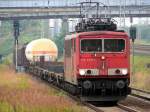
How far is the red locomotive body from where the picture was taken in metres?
23.2

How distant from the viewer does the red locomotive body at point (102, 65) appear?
76.0ft

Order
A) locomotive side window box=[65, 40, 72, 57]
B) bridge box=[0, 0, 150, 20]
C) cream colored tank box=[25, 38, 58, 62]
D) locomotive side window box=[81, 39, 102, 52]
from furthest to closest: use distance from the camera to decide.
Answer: bridge box=[0, 0, 150, 20]
cream colored tank box=[25, 38, 58, 62]
locomotive side window box=[65, 40, 72, 57]
locomotive side window box=[81, 39, 102, 52]

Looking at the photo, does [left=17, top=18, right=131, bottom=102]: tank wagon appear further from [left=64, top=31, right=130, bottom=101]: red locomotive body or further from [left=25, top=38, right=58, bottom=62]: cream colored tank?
[left=25, top=38, right=58, bottom=62]: cream colored tank

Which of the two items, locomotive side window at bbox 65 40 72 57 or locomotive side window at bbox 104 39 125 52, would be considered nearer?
locomotive side window at bbox 104 39 125 52

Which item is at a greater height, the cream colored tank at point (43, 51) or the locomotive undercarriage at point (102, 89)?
the locomotive undercarriage at point (102, 89)

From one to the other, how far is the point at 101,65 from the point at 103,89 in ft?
3.28

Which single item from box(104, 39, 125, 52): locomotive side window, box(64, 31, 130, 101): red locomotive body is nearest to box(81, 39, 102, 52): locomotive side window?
box(64, 31, 130, 101): red locomotive body

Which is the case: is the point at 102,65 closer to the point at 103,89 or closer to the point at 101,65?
the point at 101,65

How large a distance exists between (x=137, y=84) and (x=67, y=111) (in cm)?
2344

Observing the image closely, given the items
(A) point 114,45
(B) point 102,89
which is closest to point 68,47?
(A) point 114,45

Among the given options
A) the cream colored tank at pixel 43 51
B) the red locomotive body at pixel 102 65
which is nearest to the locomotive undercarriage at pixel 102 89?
the red locomotive body at pixel 102 65

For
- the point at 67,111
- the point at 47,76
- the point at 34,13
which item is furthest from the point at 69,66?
the point at 34,13

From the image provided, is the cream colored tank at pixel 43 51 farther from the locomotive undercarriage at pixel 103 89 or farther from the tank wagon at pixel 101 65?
the locomotive undercarriage at pixel 103 89

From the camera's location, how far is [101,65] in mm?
23172
